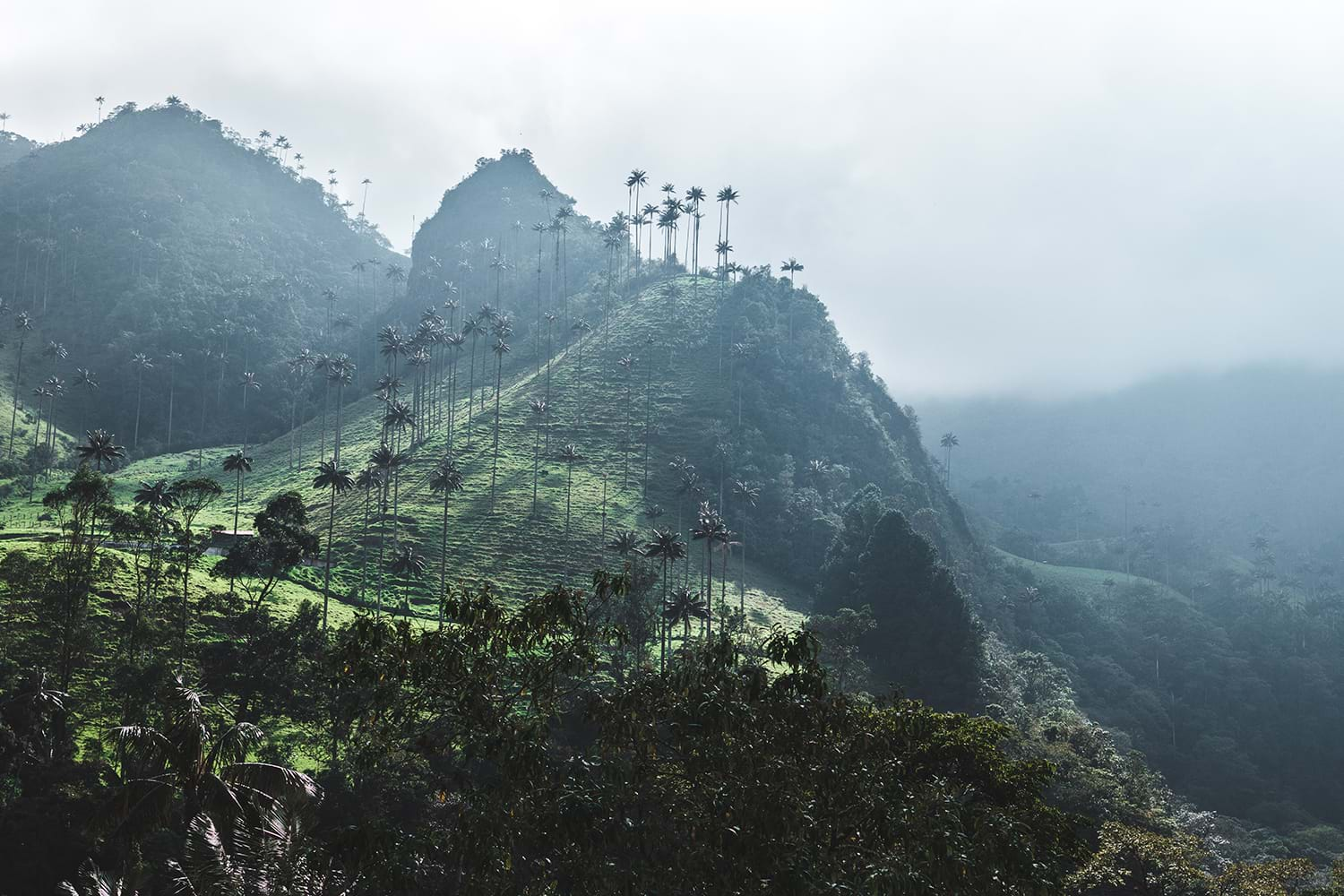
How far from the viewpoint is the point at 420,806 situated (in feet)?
169

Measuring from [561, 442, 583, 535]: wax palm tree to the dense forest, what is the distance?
4.45 ft

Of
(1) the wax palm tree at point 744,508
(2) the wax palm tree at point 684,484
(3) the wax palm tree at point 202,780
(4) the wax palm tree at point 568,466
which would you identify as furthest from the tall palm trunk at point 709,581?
(3) the wax palm tree at point 202,780

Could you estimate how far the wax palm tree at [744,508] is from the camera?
117m

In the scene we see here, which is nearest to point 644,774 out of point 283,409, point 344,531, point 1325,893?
point 1325,893

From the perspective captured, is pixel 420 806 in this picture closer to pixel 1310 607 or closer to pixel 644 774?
pixel 644 774

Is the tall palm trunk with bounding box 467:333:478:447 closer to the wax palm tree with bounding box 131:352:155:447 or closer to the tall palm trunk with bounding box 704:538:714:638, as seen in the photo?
the tall palm trunk with bounding box 704:538:714:638

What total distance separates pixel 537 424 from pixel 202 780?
13016 cm

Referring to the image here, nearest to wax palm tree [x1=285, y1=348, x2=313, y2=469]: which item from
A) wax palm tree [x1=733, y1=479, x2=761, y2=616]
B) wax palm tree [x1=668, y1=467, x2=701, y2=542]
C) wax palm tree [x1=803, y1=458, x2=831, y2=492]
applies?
wax palm tree [x1=668, y1=467, x2=701, y2=542]

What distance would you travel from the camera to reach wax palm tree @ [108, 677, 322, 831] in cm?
1838

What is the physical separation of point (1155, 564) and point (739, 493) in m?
119

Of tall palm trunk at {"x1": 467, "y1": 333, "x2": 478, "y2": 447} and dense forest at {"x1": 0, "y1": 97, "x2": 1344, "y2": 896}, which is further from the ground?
tall palm trunk at {"x1": 467, "y1": 333, "x2": 478, "y2": 447}

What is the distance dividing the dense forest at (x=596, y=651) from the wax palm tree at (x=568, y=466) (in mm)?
1355

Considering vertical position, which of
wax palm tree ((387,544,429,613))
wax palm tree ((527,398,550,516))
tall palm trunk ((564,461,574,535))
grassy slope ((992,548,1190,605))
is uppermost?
wax palm tree ((527,398,550,516))

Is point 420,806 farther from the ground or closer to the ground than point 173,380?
closer to the ground
